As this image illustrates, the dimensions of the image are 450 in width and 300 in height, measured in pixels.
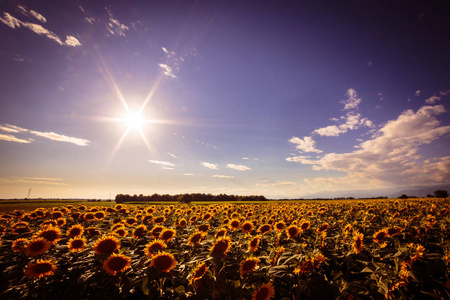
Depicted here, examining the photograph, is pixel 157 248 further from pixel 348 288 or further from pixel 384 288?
pixel 384 288

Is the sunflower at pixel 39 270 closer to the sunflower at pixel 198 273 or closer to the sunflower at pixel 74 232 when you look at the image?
the sunflower at pixel 74 232

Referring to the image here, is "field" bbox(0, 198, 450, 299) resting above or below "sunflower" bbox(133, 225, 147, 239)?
below

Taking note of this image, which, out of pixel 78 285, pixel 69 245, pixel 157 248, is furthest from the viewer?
pixel 69 245

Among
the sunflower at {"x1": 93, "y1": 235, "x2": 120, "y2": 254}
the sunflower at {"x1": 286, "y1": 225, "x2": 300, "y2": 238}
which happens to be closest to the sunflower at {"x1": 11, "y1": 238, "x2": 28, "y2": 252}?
the sunflower at {"x1": 93, "y1": 235, "x2": 120, "y2": 254}

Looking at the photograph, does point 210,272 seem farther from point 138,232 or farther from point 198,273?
point 138,232

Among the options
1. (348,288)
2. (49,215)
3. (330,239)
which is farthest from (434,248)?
(49,215)

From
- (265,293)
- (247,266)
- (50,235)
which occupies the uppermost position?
(50,235)

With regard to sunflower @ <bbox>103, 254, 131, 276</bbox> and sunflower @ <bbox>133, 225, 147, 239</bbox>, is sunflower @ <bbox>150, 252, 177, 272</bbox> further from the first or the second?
sunflower @ <bbox>133, 225, 147, 239</bbox>

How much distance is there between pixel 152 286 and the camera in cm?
355

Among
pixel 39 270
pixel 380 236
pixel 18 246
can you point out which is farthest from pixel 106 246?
pixel 380 236

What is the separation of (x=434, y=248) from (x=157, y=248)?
345 inches

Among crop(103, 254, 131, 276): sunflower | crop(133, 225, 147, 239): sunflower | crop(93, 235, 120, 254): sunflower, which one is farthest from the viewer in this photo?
crop(133, 225, 147, 239): sunflower

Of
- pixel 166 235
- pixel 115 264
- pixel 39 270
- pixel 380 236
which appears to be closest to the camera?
pixel 115 264

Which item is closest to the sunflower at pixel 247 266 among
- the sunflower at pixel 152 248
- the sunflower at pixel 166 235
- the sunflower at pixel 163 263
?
the sunflower at pixel 163 263
